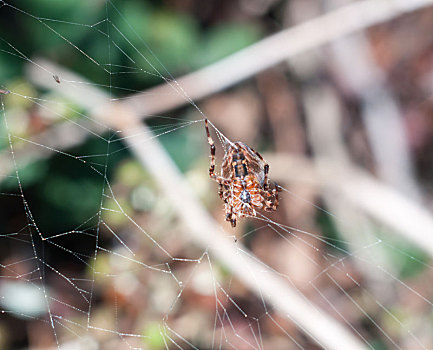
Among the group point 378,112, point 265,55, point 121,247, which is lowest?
point 121,247

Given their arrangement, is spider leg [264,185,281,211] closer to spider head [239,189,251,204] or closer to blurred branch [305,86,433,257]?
spider head [239,189,251,204]

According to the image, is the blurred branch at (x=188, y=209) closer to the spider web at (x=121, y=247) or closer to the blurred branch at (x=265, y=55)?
the spider web at (x=121, y=247)

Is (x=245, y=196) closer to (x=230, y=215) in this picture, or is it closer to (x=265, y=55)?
(x=230, y=215)

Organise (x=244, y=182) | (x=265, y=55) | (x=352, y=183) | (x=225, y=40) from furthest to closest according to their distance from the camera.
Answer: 1. (x=225, y=40)
2. (x=352, y=183)
3. (x=265, y=55)
4. (x=244, y=182)

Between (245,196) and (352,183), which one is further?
(352,183)

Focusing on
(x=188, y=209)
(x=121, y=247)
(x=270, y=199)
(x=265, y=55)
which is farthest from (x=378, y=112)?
(x=121, y=247)

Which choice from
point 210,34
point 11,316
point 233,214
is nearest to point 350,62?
point 210,34

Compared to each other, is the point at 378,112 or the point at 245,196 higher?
the point at 378,112

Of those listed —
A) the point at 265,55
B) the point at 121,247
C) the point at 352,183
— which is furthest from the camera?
the point at 352,183
